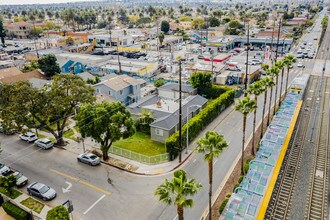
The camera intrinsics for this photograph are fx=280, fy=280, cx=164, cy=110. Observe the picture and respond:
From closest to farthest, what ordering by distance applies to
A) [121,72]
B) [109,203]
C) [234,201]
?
[234,201]
[109,203]
[121,72]

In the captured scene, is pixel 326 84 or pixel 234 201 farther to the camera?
pixel 326 84

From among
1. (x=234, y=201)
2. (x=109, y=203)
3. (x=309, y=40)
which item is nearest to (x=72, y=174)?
(x=109, y=203)

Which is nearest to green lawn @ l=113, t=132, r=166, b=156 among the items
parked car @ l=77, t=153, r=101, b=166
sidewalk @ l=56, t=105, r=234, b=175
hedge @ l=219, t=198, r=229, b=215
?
sidewalk @ l=56, t=105, r=234, b=175

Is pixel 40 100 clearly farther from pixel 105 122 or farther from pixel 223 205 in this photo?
pixel 223 205

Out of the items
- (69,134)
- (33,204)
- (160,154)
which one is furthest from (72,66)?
(33,204)

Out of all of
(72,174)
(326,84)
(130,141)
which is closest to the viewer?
(72,174)

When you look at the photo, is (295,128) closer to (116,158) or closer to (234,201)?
(234,201)

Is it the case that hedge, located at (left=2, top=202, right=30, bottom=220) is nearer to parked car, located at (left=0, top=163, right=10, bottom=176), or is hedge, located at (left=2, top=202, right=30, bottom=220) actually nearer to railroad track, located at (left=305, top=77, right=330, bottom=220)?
parked car, located at (left=0, top=163, right=10, bottom=176)
